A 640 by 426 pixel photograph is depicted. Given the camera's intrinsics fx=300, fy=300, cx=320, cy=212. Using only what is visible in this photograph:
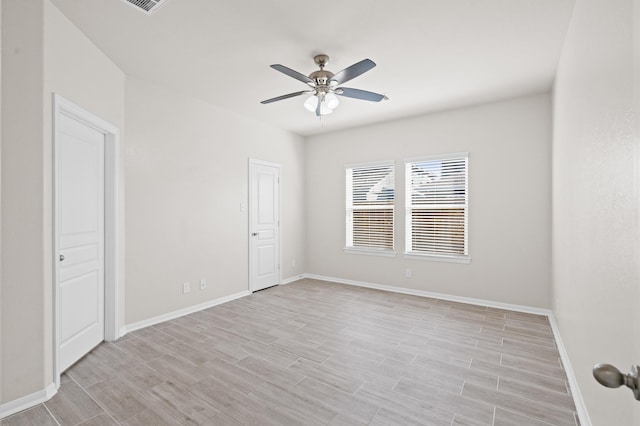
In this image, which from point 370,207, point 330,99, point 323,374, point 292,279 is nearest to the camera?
point 323,374

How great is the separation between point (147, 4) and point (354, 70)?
166 centimetres

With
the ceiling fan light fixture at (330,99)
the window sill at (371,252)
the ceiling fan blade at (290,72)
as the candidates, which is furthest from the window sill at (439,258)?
the ceiling fan blade at (290,72)

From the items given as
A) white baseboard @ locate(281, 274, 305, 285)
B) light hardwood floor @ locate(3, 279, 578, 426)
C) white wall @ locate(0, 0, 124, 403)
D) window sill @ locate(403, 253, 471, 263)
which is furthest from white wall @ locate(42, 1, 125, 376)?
window sill @ locate(403, 253, 471, 263)

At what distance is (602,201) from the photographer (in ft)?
5.09

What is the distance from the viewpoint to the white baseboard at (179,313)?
3507 mm

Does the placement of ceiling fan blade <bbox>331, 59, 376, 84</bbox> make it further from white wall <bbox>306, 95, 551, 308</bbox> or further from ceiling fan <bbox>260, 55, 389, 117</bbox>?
white wall <bbox>306, 95, 551, 308</bbox>

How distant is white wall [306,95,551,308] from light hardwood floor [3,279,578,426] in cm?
60

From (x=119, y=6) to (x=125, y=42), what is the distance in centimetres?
56

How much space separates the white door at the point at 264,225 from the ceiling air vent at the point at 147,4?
2.88 metres

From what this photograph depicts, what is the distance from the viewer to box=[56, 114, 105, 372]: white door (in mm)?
→ 2605

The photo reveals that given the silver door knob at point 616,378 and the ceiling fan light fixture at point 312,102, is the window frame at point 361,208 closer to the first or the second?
the ceiling fan light fixture at point 312,102

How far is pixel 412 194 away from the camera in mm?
5066

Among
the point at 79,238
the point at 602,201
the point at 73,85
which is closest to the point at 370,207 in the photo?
the point at 602,201

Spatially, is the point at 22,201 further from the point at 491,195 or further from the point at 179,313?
the point at 491,195
